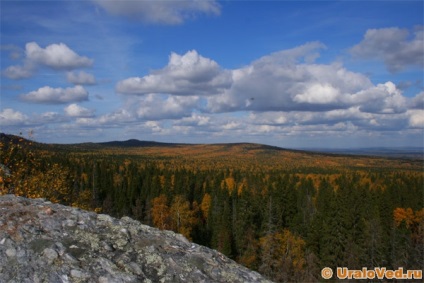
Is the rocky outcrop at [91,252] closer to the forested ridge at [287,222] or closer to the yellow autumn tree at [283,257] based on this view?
the forested ridge at [287,222]

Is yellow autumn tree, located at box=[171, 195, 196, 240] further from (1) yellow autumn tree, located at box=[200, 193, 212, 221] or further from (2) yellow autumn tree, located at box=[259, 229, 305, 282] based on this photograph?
(2) yellow autumn tree, located at box=[259, 229, 305, 282]

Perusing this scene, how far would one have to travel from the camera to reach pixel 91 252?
646 centimetres

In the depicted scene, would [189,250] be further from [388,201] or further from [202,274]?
[388,201]

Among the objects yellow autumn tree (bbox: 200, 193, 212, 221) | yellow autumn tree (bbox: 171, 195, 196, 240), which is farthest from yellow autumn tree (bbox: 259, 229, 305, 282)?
yellow autumn tree (bbox: 200, 193, 212, 221)

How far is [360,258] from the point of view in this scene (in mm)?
53438

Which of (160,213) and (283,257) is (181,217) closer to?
(160,213)

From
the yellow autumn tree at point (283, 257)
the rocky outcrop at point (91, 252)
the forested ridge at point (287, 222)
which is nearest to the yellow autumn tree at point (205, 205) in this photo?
the forested ridge at point (287, 222)

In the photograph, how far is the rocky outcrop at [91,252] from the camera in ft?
19.6

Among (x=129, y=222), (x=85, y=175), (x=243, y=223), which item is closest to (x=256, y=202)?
(x=243, y=223)

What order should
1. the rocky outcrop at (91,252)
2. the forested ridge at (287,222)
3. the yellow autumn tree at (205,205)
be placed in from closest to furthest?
the rocky outcrop at (91,252) → the forested ridge at (287,222) → the yellow autumn tree at (205,205)

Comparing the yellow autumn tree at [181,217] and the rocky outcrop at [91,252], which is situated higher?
the rocky outcrop at [91,252]

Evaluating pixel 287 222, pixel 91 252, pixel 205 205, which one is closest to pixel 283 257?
pixel 287 222

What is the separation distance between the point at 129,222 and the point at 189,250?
67.1 inches

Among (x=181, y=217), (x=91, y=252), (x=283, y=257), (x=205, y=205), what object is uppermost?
(x=91, y=252)
